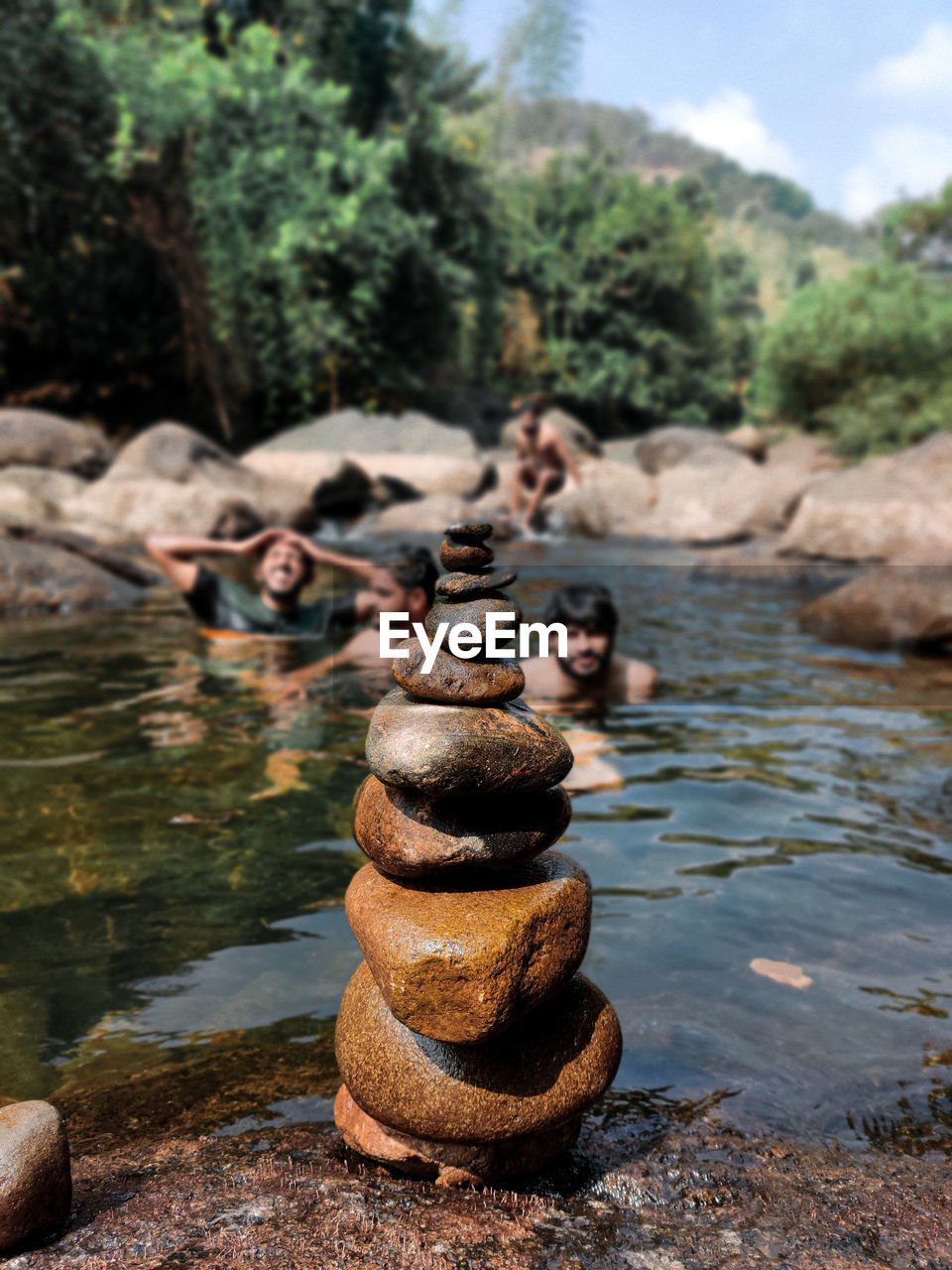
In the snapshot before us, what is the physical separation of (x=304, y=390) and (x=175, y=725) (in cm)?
1953

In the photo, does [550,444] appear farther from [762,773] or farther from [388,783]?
[388,783]

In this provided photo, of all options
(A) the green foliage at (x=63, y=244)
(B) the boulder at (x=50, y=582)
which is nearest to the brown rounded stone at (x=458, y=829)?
(B) the boulder at (x=50, y=582)

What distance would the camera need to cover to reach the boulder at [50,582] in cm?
959

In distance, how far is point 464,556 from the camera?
225cm

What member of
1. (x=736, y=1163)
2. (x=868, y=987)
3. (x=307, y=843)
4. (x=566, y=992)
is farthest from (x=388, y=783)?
(x=307, y=843)

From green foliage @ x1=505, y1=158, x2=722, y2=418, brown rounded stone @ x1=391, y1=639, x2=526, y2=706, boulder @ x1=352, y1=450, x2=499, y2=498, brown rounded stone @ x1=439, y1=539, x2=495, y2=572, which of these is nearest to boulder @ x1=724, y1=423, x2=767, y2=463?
boulder @ x1=352, y1=450, x2=499, y2=498

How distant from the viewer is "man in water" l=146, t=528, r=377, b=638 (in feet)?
26.4

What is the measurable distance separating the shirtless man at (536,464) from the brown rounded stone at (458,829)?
15.2 m

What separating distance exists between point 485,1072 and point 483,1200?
0.24 metres

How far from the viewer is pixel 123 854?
399 cm

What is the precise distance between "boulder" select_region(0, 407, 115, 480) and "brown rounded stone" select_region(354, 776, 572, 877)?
1643 centimetres

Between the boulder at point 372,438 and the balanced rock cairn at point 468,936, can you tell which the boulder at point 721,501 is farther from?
the balanced rock cairn at point 468,936

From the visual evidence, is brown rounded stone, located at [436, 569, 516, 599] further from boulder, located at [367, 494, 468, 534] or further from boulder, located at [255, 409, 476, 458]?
boulder, located at [255, 409, 476, 458]

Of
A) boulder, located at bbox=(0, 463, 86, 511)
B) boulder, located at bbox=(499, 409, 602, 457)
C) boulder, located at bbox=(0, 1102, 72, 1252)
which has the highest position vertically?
boulder, located at bbox=(499, 409, 602, 457)
